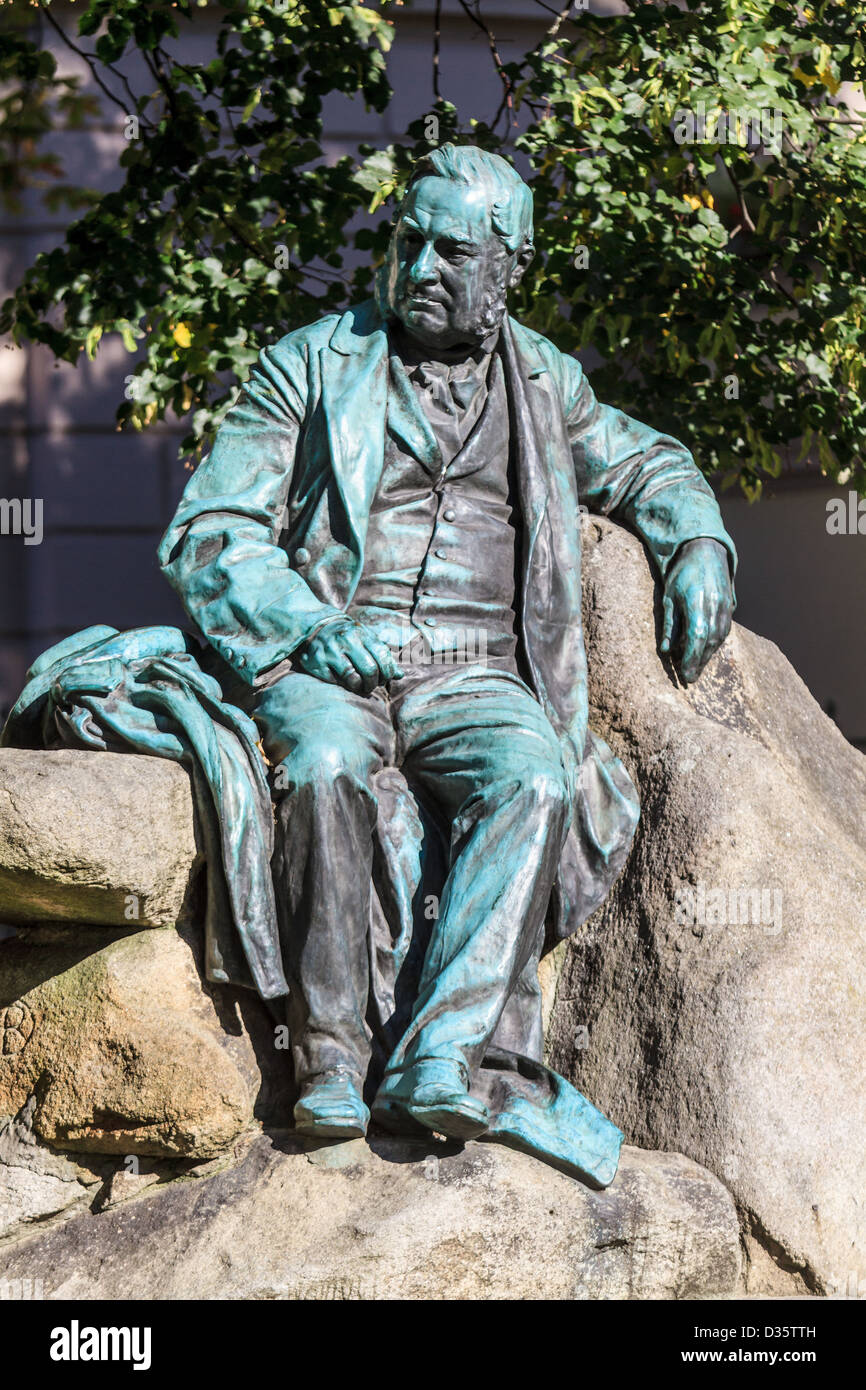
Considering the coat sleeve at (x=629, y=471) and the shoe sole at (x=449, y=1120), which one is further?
the coat sleeve at (x=629, y=471)

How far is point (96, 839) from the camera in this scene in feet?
11.3

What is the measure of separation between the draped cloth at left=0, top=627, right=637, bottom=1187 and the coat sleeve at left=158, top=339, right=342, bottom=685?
12cm

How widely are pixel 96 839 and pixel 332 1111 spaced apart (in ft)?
2.10

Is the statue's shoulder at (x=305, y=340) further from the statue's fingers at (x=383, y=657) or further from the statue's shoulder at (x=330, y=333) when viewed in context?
the statue's fingers at (x=383, y=657)

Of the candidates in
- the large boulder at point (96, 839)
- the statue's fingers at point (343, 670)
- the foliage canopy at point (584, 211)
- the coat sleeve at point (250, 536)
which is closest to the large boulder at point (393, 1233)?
the large boulder at point (96, 839)

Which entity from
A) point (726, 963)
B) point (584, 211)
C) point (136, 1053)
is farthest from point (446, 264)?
point (584, 211)

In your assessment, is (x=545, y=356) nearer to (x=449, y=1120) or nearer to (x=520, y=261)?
(x=520, y=261)

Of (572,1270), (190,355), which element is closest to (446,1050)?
(572,1270)

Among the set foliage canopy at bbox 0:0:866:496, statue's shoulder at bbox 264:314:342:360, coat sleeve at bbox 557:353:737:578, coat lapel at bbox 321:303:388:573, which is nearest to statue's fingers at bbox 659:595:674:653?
coat sleeve at bbox 557:353:737:578

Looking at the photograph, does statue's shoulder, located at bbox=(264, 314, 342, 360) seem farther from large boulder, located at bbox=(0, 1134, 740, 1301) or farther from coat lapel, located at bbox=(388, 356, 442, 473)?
large boulder, located at bbox=(0, 1134, 740, 1301)

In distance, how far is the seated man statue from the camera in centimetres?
358

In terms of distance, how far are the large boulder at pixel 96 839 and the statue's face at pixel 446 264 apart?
1.12 m

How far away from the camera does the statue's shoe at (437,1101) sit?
3314mm

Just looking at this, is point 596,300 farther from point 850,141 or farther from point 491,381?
point 491,381
